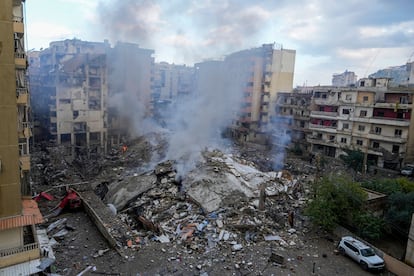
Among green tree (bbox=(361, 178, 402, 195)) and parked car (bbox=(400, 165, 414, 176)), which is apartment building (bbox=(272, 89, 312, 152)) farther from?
green tree (bbox=(361, 178, 402, 195))

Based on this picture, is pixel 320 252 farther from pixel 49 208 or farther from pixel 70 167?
pixel 70 167

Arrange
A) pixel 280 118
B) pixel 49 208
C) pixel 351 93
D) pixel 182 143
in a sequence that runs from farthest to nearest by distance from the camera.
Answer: pixel 280 118 < pixel 351 93 < pixel 182 143 < pixel 49 208

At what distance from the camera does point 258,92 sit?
39.4 m

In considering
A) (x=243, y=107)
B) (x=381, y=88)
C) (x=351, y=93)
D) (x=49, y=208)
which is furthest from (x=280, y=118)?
(x=49, y=208)

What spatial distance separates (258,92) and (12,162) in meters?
32.9

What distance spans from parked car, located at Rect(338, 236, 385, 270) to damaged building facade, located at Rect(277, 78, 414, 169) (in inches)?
660

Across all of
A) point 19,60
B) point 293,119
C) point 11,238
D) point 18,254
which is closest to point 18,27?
point 19,60

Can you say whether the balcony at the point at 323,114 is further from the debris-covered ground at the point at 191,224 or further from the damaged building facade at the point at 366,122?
the debris-covered ground at the point at 191,224

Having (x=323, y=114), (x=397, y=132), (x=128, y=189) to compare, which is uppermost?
(x=323, y=114)

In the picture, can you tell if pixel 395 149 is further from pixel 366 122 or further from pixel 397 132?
pixel 366 122

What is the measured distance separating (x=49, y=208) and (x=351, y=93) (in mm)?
27372

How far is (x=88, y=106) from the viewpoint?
101 feet

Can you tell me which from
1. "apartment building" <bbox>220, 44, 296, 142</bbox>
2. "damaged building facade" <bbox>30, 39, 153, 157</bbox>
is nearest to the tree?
"damaged building facade" <bbox>30, 39, 153, 157</bbox>

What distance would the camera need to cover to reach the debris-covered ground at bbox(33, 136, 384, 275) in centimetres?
1201
